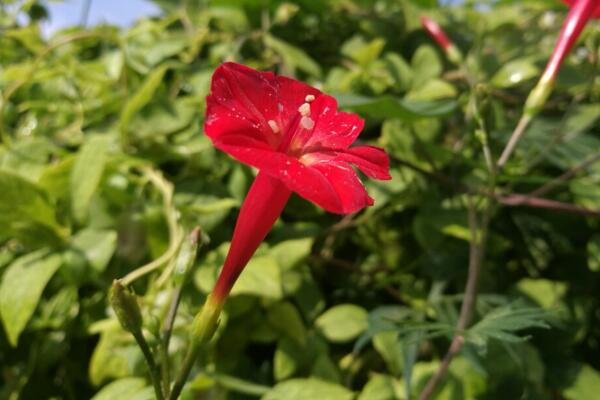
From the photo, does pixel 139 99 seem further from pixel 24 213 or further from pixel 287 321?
pixel 287 321

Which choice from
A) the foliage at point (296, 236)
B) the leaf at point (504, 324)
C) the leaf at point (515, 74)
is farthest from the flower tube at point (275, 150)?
the leaf at point (515, 74)

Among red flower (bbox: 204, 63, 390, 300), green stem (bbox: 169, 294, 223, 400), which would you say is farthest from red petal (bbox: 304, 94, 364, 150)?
green stem (bbox: 169, 294, 223, 400)

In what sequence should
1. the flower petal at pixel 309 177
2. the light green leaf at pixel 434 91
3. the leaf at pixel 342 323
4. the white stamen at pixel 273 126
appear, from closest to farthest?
the flower petal at pixel 309 177
the white stamen at pixel 273 126
the leaf at pixel 342 323
the light green leaf at pixel 434 91

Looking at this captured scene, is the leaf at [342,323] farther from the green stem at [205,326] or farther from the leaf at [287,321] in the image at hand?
the green stem at [205,326]

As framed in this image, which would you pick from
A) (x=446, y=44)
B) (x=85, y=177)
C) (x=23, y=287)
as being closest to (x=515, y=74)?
(x=446, y=44)

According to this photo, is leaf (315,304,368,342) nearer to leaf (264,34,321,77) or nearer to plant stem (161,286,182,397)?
plant stem (161,286,182,397)

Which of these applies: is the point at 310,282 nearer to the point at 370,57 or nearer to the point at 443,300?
the point at 443,300
